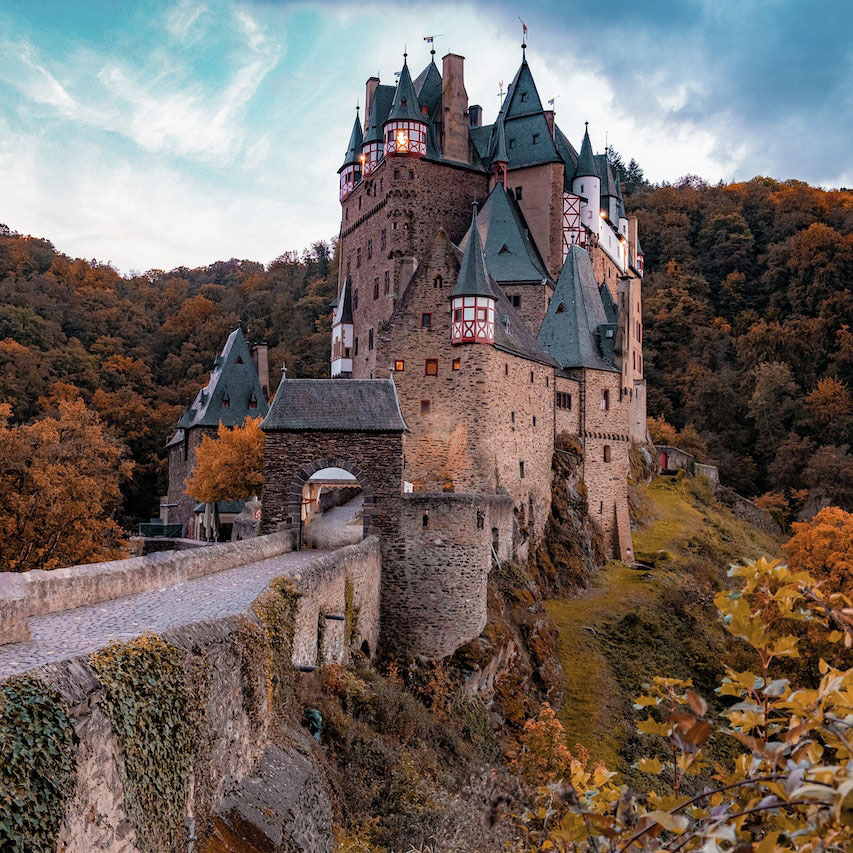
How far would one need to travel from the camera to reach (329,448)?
21.1m

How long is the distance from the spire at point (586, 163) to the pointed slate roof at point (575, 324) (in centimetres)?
648

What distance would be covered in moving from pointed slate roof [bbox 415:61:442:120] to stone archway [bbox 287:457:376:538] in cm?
2599

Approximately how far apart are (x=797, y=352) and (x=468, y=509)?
50344 millimetres

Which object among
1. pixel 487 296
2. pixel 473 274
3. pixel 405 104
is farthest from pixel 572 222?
pixel 487 296

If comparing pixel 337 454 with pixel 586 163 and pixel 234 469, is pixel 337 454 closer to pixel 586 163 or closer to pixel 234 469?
pixel 234 469

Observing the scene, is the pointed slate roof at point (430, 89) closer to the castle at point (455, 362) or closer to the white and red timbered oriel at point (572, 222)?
the castle at point (455, 362)

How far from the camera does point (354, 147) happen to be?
46.2 m

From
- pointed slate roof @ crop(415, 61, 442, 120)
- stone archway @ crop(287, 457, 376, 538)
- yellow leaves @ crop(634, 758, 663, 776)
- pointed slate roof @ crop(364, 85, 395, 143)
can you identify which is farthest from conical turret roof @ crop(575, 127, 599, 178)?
yellow leaves @ crop(634, 758, 663, 776)

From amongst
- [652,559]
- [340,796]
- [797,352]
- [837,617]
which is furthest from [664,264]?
[837,617]

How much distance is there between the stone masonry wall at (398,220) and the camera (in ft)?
127

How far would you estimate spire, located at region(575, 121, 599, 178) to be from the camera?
42.9m

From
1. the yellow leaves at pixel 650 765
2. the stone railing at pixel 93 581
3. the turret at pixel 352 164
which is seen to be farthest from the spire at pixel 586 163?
the yellow leaves at pixel 650 765

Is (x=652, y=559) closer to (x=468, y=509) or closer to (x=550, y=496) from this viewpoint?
(x=550, y=496)

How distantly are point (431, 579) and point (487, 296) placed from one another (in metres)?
10.9
